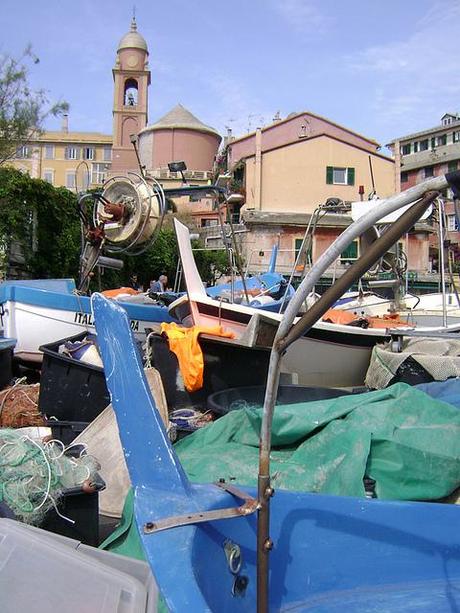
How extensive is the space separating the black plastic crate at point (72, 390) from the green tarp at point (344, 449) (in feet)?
3.73

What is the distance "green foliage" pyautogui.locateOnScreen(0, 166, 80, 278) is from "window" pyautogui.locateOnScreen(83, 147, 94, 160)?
49609 millimetres

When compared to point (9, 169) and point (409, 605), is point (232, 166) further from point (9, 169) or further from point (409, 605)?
point (409, 605)

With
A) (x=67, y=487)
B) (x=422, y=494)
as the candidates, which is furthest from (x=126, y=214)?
(x=422, y=494)

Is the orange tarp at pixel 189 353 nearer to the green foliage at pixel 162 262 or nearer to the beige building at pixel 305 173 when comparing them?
the green foliage at pixel 162 262

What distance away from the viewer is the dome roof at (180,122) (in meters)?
49.1

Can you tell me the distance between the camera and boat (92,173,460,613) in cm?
171

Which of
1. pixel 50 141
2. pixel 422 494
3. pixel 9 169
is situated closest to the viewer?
pixel 422 494

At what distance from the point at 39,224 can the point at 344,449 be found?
1502cm

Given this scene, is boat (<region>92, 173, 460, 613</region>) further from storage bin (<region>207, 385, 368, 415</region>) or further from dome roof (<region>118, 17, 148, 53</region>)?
dome roof (<region>118, 17, 148, 53</region>)

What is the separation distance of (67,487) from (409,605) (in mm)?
1716

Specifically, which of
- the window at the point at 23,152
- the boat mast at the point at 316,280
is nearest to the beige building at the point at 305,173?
the window at the point at 23,152

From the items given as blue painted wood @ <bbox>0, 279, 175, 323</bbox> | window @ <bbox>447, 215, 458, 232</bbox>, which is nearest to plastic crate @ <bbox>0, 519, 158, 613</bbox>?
window @ <bbox>447, 215, 458, 232</bbox>

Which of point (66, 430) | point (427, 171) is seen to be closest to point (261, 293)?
point (66, 430)

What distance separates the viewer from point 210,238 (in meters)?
31.0
